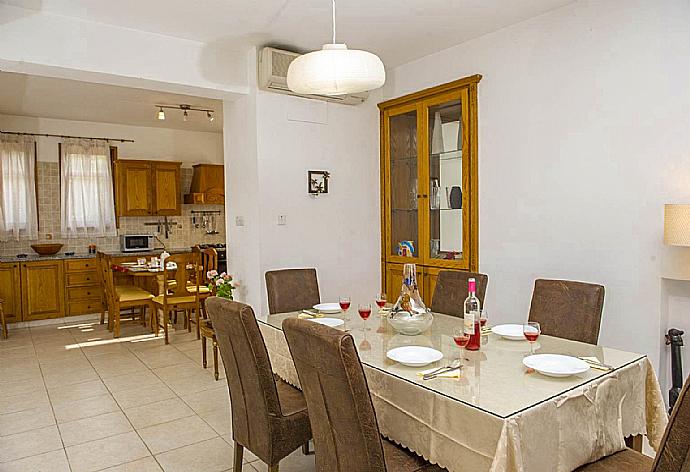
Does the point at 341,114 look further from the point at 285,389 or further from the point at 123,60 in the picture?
the point at 285,389

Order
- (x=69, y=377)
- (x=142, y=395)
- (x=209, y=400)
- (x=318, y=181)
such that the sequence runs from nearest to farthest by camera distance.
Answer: (x=209, y=400) → (x=142, y=395) → (x=69, y=377) → (x=318, y=181)

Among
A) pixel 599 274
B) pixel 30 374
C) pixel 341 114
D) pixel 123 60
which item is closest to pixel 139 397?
pixel 30 374

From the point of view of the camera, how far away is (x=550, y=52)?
359cm

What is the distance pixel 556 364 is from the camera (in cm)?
197

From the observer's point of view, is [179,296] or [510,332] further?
[179,296]

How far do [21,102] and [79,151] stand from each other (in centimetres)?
119

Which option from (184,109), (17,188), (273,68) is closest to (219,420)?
(273,68)

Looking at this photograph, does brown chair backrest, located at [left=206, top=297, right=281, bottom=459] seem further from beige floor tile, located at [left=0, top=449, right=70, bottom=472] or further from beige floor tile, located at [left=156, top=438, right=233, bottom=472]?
beige floor tile, located at [left=0, top=449, right=70, bottom=472]

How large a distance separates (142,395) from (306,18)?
3189 mm

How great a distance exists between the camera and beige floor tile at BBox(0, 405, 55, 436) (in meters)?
3.46

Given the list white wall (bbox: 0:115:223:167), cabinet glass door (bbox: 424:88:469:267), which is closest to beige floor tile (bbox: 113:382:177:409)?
cabinet glass door (bbox: 424:88:469:267)

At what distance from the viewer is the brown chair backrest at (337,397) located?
1618 millimetres

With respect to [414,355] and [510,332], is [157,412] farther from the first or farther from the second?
[510,332]

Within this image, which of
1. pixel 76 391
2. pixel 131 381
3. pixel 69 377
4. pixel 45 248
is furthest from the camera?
pixel 45 248
